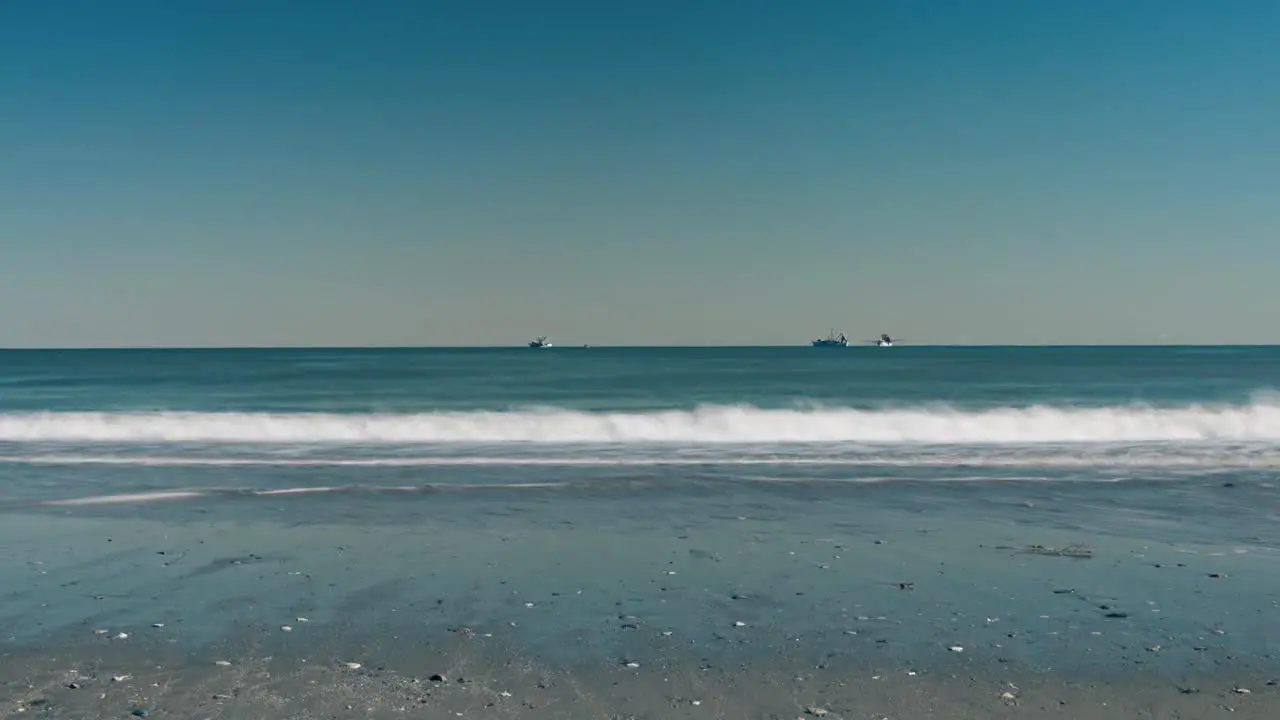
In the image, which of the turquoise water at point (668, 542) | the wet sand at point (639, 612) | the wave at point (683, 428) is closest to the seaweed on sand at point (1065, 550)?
the wet sand at point (639, 612)

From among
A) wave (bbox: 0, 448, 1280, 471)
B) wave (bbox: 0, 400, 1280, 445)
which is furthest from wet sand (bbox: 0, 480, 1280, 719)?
wave (bbox: 0, 400, 1280, 445)

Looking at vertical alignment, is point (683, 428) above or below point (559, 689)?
above

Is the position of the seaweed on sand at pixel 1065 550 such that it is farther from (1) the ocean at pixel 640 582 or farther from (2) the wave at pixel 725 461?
(2) the wave at pixel 725 461

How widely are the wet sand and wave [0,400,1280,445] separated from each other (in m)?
13.8

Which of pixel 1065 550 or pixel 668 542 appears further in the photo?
pixel 668 542

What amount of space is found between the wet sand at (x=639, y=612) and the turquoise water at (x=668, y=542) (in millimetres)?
55

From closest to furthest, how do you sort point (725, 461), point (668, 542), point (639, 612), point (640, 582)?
1. point (639, 612)
2. point (640, 582)
3. point (668, 542)
4. point (725, 461)

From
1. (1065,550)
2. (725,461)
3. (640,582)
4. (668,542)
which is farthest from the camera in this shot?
(725,461)

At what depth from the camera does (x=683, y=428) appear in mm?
31797

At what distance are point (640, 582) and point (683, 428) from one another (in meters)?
21.5

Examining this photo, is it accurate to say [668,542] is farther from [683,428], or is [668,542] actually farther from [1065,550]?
[683,428]

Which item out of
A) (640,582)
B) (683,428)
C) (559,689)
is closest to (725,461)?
(683,428)

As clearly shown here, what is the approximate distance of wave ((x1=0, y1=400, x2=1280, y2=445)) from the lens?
2878 cm

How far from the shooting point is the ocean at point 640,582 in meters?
7.19
